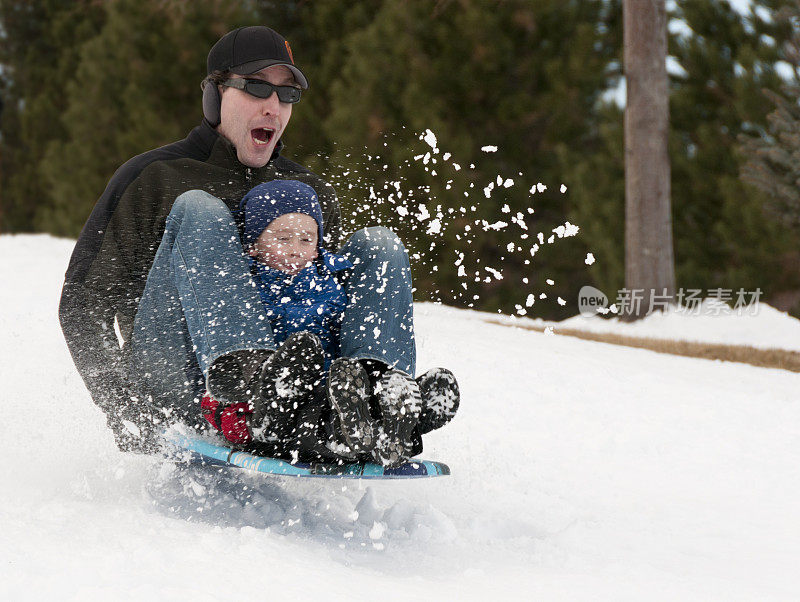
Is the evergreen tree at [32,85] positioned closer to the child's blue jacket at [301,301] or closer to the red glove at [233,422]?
the child's blue jacket at [301,301]

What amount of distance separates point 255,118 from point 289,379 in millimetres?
1215

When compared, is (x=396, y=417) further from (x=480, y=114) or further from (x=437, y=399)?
(x=480, y=114)

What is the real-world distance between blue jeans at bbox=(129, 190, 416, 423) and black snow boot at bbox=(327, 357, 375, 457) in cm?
18

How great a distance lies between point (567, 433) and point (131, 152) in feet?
37.1

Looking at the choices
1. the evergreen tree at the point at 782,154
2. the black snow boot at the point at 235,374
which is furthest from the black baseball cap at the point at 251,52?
the evergreen tree at the point at 782,154

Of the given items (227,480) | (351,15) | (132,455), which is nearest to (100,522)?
(227,480)

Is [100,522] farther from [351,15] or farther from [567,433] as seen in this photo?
[351,15]

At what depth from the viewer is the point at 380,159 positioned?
9.59 m

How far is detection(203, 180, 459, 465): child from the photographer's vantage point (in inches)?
94.6

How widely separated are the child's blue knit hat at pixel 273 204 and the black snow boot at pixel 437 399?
65 cm

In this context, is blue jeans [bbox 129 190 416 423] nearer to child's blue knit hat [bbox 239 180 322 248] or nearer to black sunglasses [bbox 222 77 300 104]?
child's blue knit hat [bbox 239 180 322 248]

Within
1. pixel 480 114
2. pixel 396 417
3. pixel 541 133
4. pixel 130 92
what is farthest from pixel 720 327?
pixel 130 92

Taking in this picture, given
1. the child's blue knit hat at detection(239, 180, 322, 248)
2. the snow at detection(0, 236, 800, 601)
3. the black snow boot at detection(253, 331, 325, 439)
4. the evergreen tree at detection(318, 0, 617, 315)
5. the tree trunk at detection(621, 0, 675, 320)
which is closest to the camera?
the snow at detection(0, 236, 800, 601)

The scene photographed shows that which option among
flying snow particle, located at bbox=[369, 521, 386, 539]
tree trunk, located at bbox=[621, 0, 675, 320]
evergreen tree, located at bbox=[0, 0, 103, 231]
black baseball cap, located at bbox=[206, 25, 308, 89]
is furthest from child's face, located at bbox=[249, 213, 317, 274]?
evergreen tree, located at bbox=[0, 0, 103, 231]
